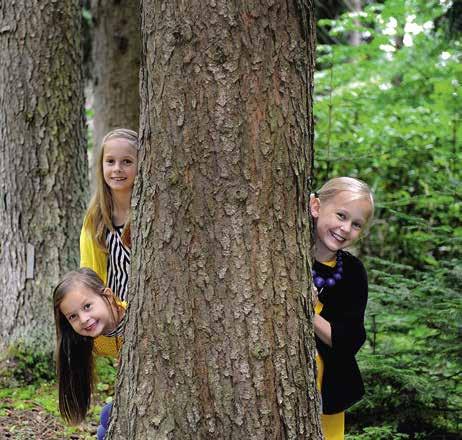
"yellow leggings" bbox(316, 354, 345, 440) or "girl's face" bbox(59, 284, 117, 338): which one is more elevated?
"girl's face" bbox(59, 284, 117, 338)

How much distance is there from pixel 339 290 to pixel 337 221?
301 mm

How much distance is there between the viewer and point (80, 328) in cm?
306

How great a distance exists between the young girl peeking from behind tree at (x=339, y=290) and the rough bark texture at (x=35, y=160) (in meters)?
2.79

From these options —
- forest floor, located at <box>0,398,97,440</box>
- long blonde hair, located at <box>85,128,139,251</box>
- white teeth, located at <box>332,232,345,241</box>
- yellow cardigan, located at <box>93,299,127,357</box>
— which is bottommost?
forest floor, located at <box>0,398,97,440</box>

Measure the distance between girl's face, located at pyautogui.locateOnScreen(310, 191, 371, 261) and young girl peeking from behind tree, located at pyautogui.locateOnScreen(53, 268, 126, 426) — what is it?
3.19ft

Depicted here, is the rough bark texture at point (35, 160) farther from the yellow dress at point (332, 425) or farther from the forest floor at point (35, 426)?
the yellow dress at point (332, 425)

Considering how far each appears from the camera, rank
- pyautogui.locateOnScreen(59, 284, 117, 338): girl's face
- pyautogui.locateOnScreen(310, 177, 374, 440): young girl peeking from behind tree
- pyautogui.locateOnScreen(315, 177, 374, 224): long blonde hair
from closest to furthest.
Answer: pyautogui.locateOnScreen(310, 177, 374, 440): young girl peeking from behind tree < pyautogui.locateOnScreen(315, 177, 374, 224): long blonde hair < pyautogui.locateOnScreen(59, 284, 117, 338): girl's face

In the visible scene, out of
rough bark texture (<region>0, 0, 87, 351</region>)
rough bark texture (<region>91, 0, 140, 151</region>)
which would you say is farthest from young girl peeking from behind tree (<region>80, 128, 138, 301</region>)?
rough bark texture (<region>91, 0, 140, 151</region>)

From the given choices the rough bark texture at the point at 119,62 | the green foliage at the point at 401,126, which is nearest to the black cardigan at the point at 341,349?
the green foliage at the point at 401,126

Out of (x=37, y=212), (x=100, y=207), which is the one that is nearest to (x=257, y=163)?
(x=100, y=207)

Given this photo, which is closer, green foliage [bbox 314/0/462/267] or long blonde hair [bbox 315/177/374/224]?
long blonde hair [bbox 315/177/374/224]

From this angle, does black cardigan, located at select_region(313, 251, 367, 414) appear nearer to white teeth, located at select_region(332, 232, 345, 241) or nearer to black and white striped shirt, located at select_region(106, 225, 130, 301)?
white teeth, located at select_region(332, 232, 345, 241)

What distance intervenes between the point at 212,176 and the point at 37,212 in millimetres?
3049

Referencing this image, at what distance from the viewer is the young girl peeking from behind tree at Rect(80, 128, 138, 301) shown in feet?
11.1
